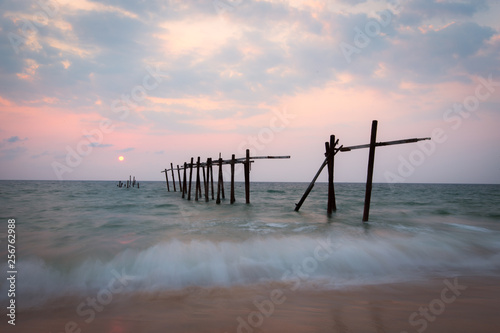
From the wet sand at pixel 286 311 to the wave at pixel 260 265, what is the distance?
54cm

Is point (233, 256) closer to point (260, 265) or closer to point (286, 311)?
point (260, 265)

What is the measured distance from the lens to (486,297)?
166 inches

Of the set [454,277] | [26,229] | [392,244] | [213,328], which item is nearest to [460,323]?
[454,277]

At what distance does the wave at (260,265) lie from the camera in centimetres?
518

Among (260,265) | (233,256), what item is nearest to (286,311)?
(260,265)

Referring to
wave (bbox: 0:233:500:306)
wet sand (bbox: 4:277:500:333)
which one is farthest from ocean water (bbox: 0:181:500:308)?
wet sand (bbox: 4:277:500:333)

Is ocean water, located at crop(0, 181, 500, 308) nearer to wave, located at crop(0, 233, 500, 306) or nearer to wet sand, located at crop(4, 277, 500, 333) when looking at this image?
wave, located at crop(0, 233, 500, 306)

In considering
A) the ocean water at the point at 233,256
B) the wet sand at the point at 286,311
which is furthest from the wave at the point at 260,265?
the wet sand at the point at 286,311

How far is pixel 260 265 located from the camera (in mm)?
6145

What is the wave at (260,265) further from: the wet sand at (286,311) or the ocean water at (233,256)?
the wet sand at (286,311)

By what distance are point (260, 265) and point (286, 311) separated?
7.86ft

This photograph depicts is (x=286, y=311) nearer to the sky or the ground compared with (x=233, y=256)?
nearer to the sky

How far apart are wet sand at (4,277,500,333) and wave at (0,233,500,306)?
1.78 ft

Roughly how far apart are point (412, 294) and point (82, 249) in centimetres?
741
